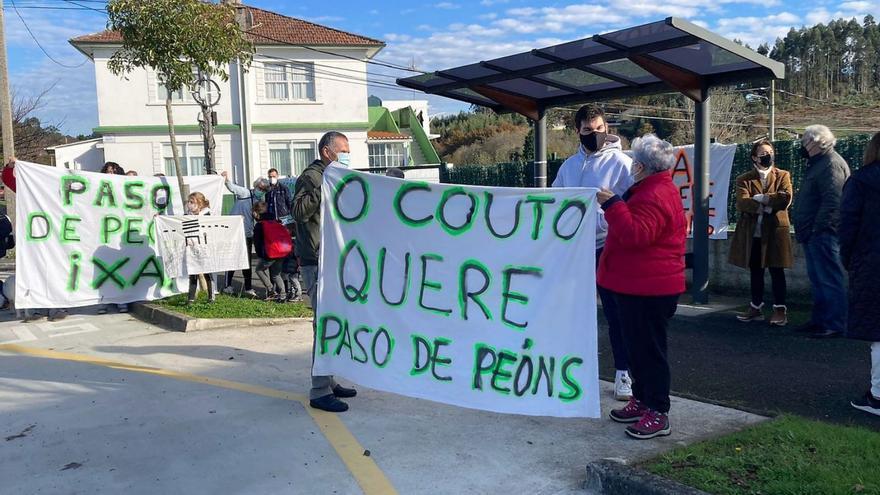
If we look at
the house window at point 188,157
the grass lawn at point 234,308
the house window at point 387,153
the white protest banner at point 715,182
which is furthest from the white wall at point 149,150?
the white protest banner at point 715,182

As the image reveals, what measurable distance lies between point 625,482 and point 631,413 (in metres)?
1.08

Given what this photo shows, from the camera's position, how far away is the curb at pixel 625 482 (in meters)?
3.34

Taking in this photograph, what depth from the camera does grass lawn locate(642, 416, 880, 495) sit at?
3271 mm

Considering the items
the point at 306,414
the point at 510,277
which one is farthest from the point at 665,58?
the point at 306,414

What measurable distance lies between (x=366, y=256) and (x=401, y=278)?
33cm

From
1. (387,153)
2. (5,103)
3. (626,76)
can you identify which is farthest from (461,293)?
(387,153)

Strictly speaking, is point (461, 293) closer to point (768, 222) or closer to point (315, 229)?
point (315, 229)

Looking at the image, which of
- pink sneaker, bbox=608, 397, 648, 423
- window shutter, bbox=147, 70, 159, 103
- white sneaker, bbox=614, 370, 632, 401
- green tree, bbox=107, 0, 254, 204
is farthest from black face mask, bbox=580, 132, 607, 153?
window shutter, bbox=147, 70, 159, 103

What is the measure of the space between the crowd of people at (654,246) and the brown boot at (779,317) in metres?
0.01

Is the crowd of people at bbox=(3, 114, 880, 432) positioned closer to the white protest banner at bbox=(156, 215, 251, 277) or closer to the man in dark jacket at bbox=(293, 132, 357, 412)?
the man in dark jacket at bbox=(293, 132, 357, 412)

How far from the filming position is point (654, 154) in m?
4.02

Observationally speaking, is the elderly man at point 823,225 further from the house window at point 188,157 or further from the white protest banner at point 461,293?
the house window at point 188,157

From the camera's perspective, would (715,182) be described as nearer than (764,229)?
No

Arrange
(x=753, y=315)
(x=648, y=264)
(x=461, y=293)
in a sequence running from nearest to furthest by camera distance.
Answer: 1. (x=648, y=264)
2. (x=461, y=293)
3. (x=753, y=315)
